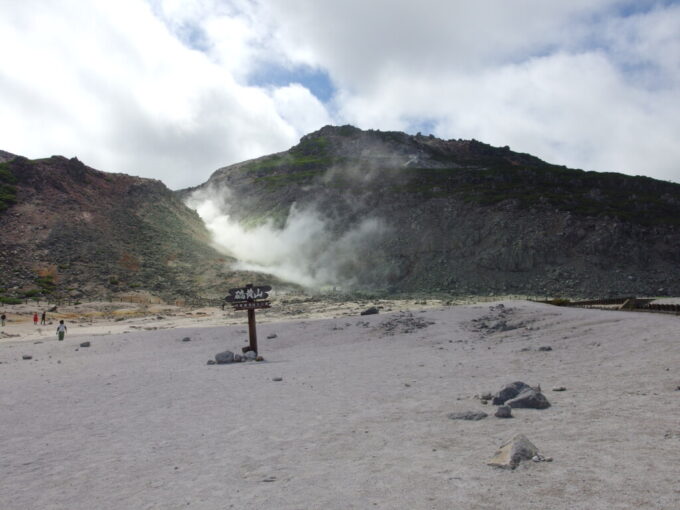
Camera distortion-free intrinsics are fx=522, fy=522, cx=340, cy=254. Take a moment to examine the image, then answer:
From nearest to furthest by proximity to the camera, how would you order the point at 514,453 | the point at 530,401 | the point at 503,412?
the point at 514,453
the point at 503,412
the point at 530,401

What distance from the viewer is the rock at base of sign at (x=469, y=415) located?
9.16 m

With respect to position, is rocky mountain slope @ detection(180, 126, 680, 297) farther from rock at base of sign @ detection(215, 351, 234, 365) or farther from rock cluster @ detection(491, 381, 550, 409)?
rock cluster @ detection(491, 381, 550, 409)

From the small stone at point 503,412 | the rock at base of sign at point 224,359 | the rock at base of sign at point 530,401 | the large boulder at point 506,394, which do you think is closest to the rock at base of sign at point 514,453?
the small stone at point 503,412

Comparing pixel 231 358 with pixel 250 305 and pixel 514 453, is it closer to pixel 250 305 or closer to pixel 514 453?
pixel 250 305

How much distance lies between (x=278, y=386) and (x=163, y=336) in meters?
15.2

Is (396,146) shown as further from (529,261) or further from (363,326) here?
(363,326)

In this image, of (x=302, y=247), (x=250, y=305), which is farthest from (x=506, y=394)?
(x=302, y=247)

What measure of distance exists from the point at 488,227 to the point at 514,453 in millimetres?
57720

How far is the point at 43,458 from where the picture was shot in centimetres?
824

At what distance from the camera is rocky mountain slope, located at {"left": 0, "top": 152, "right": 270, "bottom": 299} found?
54062mm

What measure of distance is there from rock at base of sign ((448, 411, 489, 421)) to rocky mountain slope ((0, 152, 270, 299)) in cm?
4630

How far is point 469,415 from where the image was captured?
30.3ft

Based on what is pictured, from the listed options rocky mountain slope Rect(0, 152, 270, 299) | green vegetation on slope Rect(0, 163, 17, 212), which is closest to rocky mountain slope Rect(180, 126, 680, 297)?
rocky mountain slope Rect(0, 152, 270, 299)

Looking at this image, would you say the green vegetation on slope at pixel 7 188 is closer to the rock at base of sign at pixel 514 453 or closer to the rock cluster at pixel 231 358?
the rock cluster at pixel 231 358
